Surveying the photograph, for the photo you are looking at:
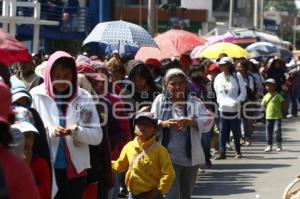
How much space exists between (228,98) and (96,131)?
9305mm

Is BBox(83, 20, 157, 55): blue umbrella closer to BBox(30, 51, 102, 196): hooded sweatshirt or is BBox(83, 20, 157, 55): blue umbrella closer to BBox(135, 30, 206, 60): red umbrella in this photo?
BBox(135, 30, 206, 60): red umbrella

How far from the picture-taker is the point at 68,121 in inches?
277

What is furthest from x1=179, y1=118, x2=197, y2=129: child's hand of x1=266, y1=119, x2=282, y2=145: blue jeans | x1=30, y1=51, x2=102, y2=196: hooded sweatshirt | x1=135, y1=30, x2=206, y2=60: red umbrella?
x1=266, y1=119, x2=282, y2=145: blue jeans

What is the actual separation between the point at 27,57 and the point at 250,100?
13.9 m

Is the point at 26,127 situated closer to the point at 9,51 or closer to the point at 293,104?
the point at 9,51

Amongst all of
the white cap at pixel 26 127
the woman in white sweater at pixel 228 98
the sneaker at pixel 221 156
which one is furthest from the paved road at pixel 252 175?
the white cap at pixel 26 127

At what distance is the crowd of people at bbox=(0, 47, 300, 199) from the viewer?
5.41 m

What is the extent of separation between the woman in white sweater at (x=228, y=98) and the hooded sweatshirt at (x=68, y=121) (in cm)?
910

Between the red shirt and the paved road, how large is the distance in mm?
8144

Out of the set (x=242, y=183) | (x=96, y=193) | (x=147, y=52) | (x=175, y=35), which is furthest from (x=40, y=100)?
(x=175, y=35)

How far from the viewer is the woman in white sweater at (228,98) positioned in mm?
16120

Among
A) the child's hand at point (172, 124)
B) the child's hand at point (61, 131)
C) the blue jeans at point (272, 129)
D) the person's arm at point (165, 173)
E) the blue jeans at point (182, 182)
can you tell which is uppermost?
the child's hand at point (61, 131)

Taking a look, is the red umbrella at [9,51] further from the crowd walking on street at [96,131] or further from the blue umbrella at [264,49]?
the blue umbrella at [264,49]

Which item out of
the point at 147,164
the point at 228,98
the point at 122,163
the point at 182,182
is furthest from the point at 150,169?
the point at 228,98
